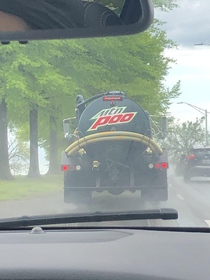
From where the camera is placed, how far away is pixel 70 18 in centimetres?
276

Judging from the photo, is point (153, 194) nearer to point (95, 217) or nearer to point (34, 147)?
point (95, 217)

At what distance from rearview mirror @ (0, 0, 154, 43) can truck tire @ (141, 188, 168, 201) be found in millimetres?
7155

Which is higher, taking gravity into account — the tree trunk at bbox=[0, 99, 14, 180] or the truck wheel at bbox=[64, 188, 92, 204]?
the tree trunk at bbox=[0, 99, 14, 180]

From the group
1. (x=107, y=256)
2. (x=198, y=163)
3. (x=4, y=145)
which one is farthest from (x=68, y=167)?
(x=198, y=163)

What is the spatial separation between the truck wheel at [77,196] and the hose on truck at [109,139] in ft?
3.09

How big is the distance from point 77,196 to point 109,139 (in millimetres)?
1490

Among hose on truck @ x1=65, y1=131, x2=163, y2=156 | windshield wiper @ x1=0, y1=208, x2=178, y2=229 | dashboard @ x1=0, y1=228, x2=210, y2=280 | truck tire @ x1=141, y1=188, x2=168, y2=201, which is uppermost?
hose on truck @ x1=65, y1=131, x2=163, y2=156

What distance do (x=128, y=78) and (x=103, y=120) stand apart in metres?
3.28

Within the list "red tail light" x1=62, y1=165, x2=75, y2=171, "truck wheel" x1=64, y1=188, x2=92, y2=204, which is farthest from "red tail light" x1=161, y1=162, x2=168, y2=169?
"red tail light" x1=62, y1=165, x2=75, y2=171

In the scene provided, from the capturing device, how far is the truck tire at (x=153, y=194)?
9656 mm

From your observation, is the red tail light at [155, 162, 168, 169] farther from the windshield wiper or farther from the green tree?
the windshield wiper

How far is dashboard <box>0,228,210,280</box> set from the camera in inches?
85.5

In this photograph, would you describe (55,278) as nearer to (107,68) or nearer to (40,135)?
(107,68)

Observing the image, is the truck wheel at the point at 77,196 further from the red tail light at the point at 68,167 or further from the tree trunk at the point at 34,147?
the tree trunk at the point at 34,147
